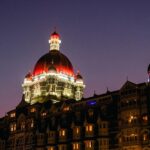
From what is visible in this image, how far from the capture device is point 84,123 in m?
94.4

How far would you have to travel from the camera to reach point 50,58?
5645 inches

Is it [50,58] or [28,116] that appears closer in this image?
[28,116]

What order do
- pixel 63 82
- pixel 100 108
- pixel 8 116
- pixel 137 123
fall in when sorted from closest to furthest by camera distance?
1. pixel 137 123
2. pixel 100 108
3. pixel 8 116
4. pixel 63 82

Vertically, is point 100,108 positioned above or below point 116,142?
above

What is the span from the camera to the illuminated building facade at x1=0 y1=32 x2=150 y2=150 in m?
86.0

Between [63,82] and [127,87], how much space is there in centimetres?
5121

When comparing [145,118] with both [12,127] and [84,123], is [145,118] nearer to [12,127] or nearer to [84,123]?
[84,123]

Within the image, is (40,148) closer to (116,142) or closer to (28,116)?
(28,116)

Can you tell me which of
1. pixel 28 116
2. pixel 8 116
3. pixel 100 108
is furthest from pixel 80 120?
pixel 8 116

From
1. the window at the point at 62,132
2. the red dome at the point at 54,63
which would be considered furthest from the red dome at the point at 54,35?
the window at the point at 62,132

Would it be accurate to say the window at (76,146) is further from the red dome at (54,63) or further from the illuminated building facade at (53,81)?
the red dome at (54,63)

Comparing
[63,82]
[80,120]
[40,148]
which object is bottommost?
[40,148]

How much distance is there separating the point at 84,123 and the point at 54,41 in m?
65.1

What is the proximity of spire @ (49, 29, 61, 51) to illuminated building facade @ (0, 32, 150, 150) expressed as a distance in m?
22.0
